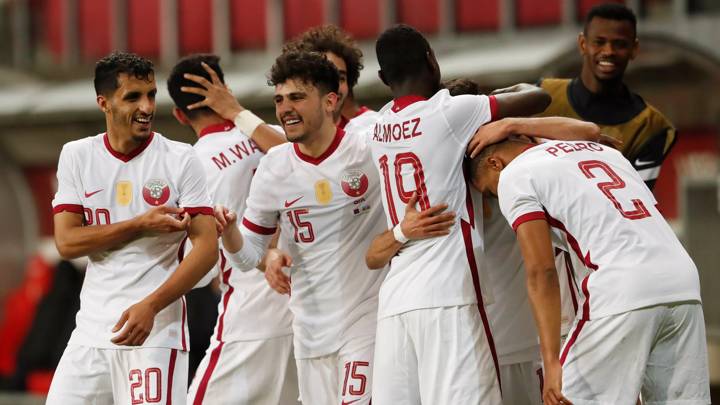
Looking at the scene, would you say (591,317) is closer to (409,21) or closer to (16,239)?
(409,21)

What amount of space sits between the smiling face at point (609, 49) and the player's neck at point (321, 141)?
1.46 m

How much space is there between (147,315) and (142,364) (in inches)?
9.4

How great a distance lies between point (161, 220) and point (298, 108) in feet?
3.18

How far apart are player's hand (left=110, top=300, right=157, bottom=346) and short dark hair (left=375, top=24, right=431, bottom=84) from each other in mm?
1480

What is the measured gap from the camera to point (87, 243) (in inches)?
207

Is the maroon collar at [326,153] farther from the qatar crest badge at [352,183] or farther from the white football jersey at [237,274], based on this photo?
the white football jersey at [237,274]

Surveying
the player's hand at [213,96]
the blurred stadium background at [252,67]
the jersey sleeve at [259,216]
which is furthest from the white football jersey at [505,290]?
the blurred stadium background at [252,67]

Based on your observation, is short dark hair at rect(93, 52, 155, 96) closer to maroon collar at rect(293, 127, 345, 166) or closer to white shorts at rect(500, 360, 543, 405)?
maroon collar at rect(293, 127, 345, 166)

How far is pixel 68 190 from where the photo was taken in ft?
17.7

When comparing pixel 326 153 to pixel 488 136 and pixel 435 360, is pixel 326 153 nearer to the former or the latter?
pixel 488 136

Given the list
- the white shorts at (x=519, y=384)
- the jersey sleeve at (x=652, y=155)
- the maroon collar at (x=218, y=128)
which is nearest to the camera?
the white shorts at (x=519, y=384)

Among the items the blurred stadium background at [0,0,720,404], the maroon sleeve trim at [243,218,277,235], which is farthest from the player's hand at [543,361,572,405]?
the blurred stadium background at [0,0,720,404]

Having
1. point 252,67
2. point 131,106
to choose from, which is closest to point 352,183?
point 131,106

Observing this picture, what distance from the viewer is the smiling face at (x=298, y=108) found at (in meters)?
5.79
